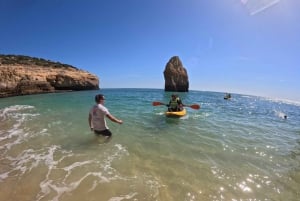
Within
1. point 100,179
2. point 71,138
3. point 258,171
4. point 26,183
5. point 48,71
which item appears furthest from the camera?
point 48,71

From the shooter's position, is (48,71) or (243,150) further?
(48,71)

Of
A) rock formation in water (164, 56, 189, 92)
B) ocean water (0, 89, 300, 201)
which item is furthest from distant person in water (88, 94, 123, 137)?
rock formation in water (164, 56, 189, 92)

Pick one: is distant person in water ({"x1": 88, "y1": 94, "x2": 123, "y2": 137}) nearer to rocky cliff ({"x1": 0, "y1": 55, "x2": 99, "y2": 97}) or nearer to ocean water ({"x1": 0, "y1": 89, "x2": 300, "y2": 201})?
ocean water ({"x1": 0, "y1": 89, "x2": 300, "y2": 201})

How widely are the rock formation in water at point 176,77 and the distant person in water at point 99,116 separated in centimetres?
6141

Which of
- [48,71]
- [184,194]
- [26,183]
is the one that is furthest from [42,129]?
[48,71]

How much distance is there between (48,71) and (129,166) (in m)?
56.2

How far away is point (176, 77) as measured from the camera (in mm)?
68750

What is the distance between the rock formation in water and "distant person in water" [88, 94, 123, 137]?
61408 millimetres

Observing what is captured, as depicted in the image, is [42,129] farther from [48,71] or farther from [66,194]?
[48,71]

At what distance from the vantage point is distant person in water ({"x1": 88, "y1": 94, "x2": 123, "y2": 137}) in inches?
301

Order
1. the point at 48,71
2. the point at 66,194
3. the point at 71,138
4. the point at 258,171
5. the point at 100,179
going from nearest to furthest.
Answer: the point at 66,194 → the point at 100,179 → the point at 258,171 → the point at 71,138 → the point at 48,71

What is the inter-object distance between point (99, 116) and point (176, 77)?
62.6 m

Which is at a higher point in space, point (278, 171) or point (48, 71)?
point (48, 71)

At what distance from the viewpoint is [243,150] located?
818cm
